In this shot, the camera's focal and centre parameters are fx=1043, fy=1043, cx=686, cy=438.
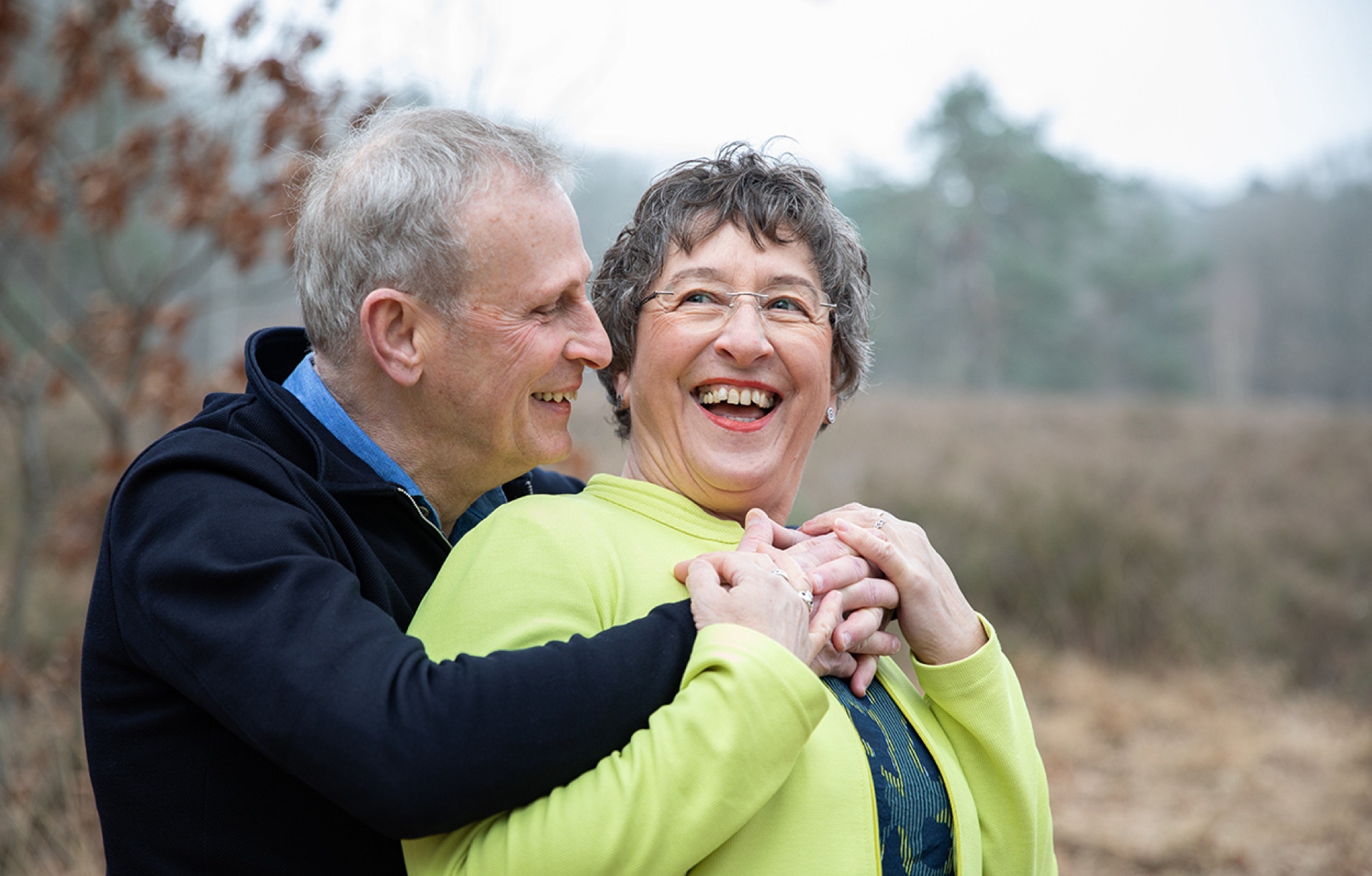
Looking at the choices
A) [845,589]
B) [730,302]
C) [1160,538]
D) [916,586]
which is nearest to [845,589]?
[845,589]

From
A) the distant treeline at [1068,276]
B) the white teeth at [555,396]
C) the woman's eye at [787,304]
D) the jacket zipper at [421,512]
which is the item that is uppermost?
the distant treeline at [1068,276]

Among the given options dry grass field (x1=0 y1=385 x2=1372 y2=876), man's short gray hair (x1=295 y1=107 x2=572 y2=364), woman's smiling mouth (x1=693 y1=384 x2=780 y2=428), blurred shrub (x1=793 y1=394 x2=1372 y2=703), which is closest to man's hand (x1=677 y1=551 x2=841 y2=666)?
woman's smiling mouth (x1=693 y1=384 x2=780 y2=428)

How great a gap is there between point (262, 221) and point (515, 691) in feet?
14.0

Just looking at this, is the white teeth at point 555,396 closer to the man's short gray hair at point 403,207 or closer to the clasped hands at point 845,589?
the man's short gray hair at point 403,207

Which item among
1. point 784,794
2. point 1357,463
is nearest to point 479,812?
point 784,794

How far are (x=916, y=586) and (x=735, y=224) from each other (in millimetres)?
874

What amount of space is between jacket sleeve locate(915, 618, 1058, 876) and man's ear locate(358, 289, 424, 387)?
124 centimetres

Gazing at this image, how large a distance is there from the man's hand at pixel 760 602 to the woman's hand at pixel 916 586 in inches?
8.0

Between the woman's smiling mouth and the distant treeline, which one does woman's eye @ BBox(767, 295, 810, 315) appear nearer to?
the woman's smiling mouth

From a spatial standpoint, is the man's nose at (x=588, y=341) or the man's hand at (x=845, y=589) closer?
the man's hand at (x=845, y=589)

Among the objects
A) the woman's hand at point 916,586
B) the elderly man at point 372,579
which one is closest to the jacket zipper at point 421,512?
the elderly man at point 372,579

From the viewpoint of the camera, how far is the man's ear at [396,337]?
2.24m

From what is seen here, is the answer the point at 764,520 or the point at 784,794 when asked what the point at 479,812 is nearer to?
the point at 784,794

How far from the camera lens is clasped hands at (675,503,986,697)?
1754mm
